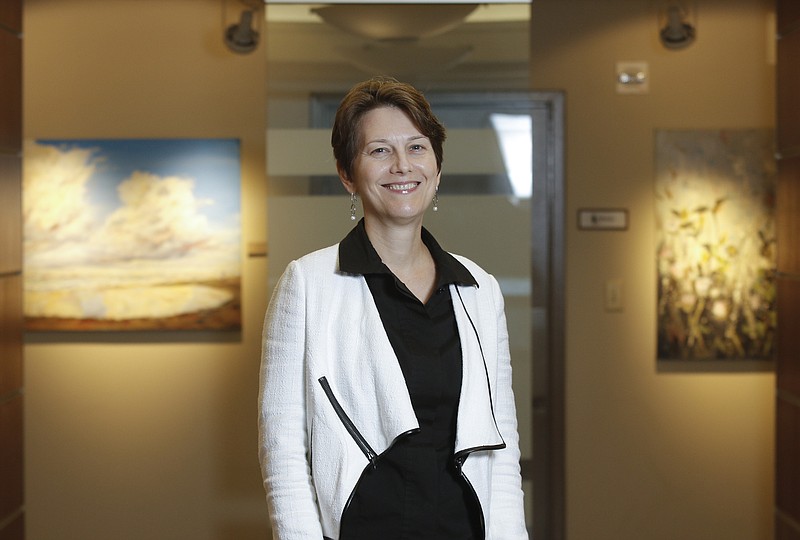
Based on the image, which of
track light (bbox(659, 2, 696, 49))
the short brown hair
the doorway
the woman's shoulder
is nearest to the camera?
the short brown hair

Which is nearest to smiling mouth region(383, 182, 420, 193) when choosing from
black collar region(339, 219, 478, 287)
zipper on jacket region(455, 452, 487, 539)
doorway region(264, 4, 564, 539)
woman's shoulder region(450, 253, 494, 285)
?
black collar region(339, 219, 478, 287)

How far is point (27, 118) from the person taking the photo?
3840 mm

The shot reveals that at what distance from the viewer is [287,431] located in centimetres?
138

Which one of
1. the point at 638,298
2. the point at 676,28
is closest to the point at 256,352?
the point at 638,298

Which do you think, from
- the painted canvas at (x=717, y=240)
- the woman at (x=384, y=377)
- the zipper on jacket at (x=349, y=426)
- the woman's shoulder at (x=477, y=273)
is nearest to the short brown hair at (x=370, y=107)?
the woman at (x=384, y=377)

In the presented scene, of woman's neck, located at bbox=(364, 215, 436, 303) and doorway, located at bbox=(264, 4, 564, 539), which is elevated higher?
doorway, located at bbox=(264, 4, 564, 539)

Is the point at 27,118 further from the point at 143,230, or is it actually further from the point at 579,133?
the point at 579,133

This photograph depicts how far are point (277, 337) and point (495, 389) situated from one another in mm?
410

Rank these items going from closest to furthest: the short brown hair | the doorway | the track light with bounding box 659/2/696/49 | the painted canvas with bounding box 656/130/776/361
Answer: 1. the short brown hair
2. the doorway
3. the track light with bounding box 659/2/696/49
4. the painted canvas with bounding box 656/130/776/361

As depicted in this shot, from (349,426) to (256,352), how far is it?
8.29 feet

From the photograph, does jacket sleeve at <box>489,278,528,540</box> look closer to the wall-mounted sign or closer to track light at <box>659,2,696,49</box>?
the wall-mounted sign

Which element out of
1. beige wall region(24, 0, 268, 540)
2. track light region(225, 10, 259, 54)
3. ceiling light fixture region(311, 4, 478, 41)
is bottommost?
beige wall region(24, 0, 268, 540)

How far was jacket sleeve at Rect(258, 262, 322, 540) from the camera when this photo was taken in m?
1.38

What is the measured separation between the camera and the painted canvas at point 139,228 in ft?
12.6
